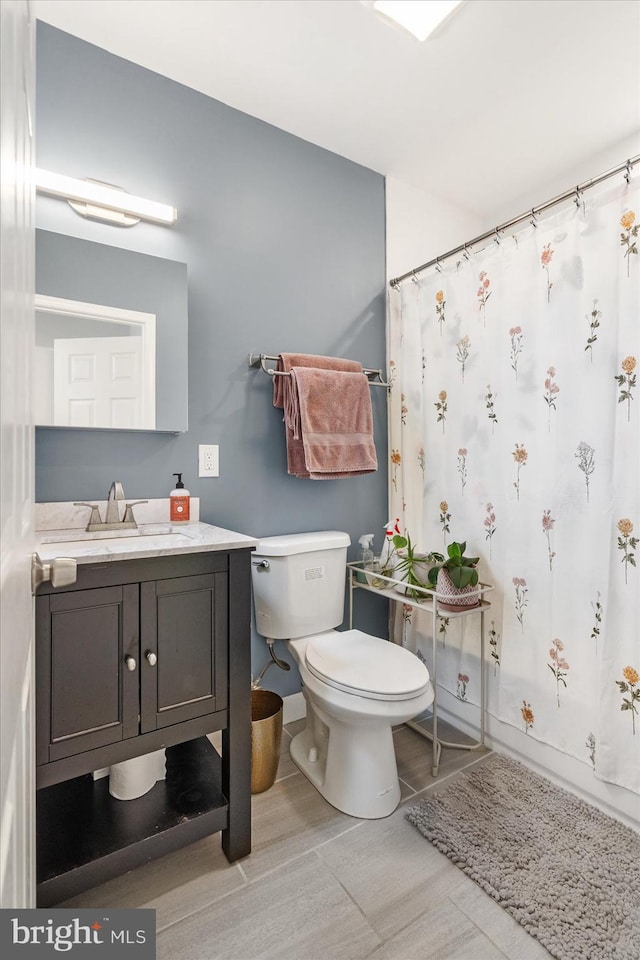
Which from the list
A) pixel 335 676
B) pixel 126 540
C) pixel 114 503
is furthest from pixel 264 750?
pixel 114 503

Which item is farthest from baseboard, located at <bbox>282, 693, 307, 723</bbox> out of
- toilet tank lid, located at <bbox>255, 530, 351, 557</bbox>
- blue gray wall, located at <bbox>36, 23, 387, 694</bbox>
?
toilet tank lid, located at <bbox>255, 530, 351, 557</bbox>

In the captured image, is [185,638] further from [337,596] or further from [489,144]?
[489,144]

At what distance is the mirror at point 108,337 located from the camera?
147 cm

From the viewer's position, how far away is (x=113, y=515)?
1587 millimetres

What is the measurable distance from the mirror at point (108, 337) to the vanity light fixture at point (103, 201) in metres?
0.14

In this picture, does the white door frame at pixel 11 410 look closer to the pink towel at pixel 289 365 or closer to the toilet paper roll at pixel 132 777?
the toilet paper roll at pixel 132 777

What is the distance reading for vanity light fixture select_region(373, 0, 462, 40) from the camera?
1.36 metres

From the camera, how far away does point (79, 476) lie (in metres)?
1.57

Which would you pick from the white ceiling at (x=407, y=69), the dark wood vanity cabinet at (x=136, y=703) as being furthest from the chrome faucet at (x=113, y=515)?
the white ceiling at (x=407, y=69)

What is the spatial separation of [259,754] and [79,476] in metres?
1.10

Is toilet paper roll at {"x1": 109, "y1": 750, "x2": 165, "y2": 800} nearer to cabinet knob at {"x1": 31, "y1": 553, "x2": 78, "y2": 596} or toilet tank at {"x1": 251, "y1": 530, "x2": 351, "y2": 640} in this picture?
toilet tank at {"x1": 251, "y1": 530, "x2": 351, "y2": 640}

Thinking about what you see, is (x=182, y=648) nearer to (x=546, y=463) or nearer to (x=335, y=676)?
(x=335, y=676)

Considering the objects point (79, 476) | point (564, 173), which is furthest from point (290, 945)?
A: point (564, 173)

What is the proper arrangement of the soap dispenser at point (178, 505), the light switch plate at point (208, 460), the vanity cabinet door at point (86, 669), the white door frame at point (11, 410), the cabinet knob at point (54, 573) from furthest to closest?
the light switch plate at point (208, 460) < the soap dispenser at point (178, 505) < the vanity cabinet door at point (86, 669) < the cabinet knob at point (54, 573) < the white door frame at point (11, 410)
